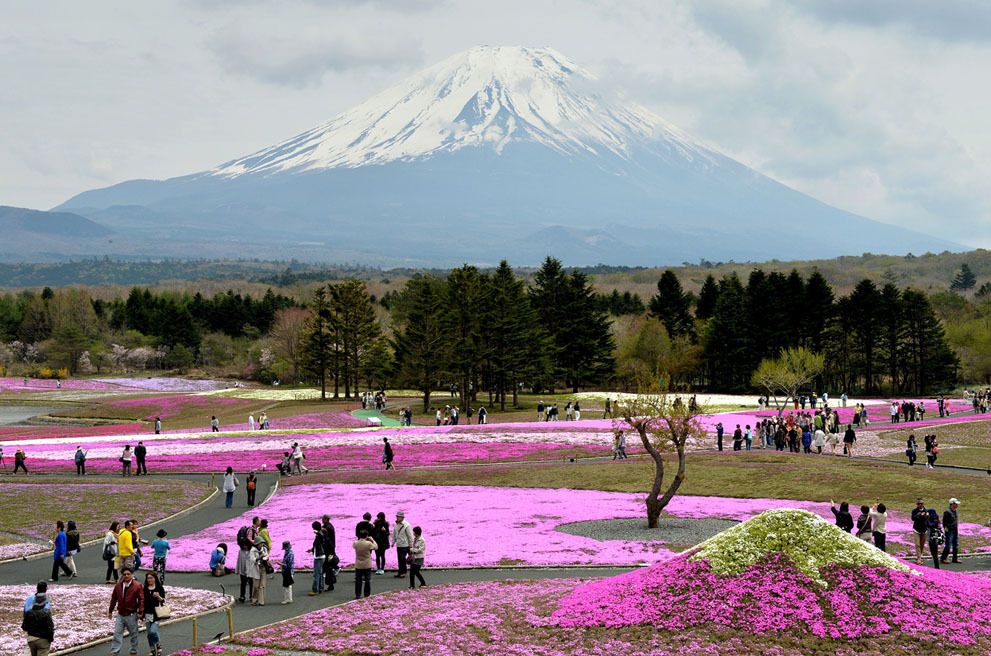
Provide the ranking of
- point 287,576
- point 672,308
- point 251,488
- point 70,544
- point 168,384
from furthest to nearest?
point 168,384 → point 672,308 → point 251,488 → point 70,544 → point 287,576

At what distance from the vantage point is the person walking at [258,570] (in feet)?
78.8

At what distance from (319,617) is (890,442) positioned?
143ft

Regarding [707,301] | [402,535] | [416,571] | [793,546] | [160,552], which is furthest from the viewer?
[707,301]

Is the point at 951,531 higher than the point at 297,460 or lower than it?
higher

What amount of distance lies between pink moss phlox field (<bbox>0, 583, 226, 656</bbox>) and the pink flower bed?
4.28 metres

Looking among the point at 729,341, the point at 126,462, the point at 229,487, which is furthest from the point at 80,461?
the point at 729,341

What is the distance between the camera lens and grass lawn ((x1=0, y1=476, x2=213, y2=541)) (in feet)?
118

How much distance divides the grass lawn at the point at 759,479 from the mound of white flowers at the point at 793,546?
51.3 feet

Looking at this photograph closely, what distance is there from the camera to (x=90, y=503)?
40.4 meters

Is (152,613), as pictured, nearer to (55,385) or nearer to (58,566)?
(58,566)

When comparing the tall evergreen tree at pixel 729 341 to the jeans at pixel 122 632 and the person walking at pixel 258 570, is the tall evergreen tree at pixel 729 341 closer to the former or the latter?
the person walking at pixel 258 570

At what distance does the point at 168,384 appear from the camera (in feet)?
428

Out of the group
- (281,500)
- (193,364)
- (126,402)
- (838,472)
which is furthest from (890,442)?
(193,364)

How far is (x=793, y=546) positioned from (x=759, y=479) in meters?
23.3
